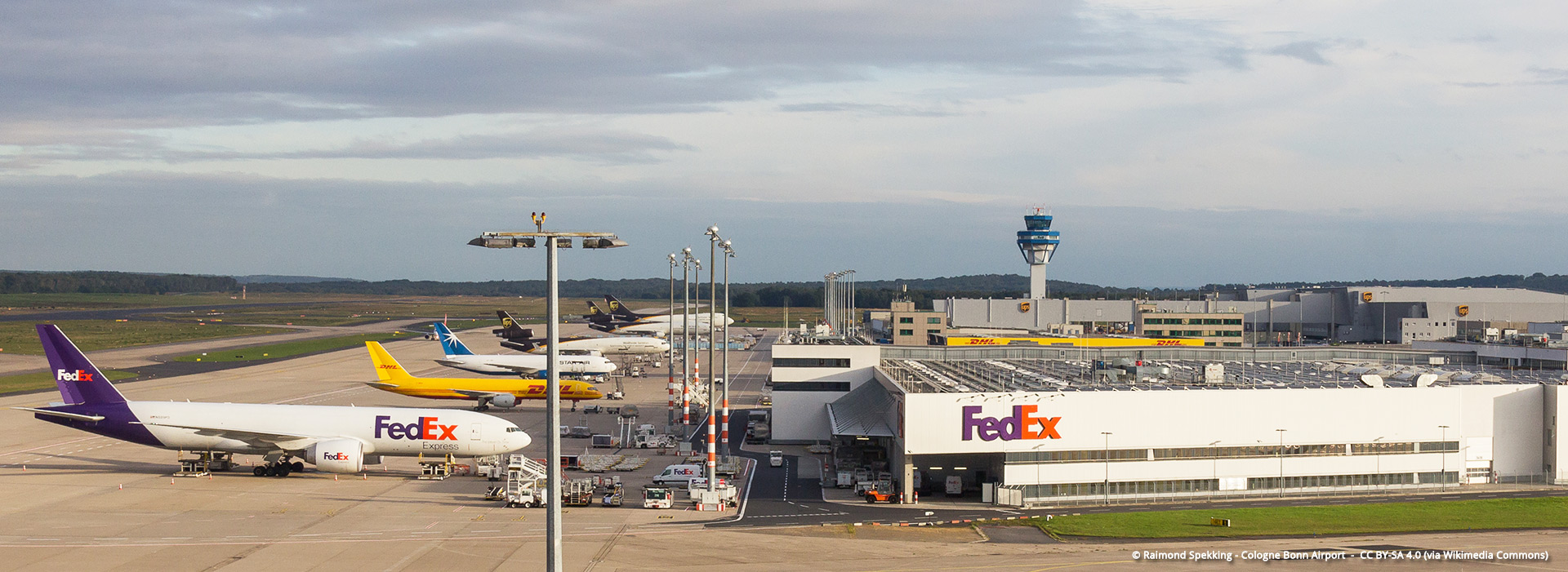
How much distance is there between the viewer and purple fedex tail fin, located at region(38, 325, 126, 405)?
6375cm

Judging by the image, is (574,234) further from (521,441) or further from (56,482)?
(56,482)

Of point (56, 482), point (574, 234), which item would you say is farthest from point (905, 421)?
point (56, 482)

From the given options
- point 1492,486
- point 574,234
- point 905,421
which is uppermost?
point 574,234

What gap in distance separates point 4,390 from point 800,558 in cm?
10389

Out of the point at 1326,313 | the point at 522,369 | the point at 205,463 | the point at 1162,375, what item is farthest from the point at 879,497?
the point at 1326,313

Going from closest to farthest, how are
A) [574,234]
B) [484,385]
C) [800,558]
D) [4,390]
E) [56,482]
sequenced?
[574,234] < [800,558] < [56,482] < [484,385] < [4,390]

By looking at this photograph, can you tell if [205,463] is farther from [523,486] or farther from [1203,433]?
[1203,433]

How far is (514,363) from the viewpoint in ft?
391

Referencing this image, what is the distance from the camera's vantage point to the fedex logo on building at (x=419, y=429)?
6394 cm

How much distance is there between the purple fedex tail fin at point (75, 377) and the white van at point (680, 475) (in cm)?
3209

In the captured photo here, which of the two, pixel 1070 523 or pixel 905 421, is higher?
pixel 905 421

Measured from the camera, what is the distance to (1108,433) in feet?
192

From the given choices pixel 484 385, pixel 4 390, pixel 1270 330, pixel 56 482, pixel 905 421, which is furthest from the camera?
pixel 1270 330

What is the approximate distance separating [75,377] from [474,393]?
39.5 metres
